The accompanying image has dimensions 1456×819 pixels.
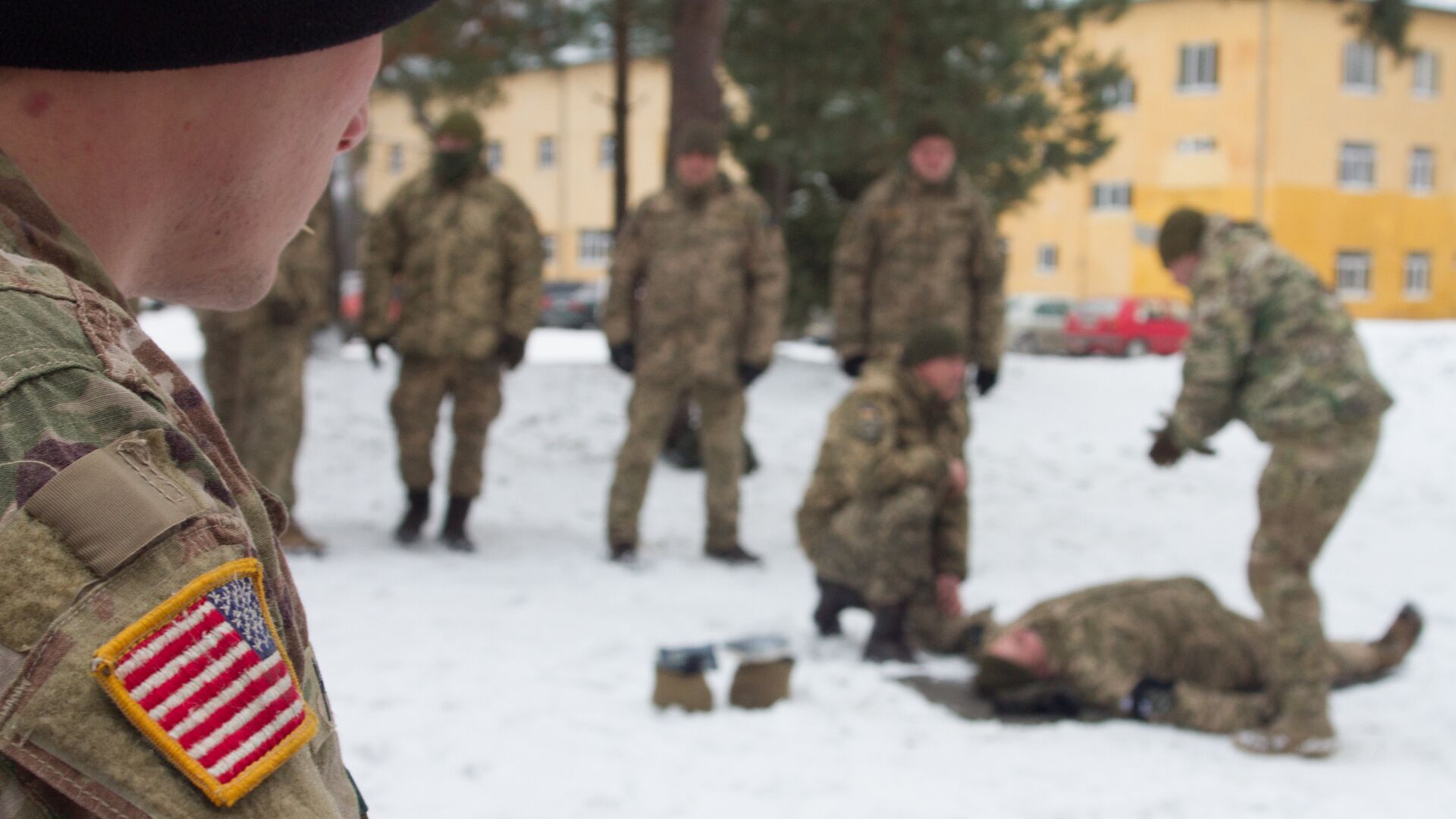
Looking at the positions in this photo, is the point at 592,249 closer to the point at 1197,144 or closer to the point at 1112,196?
the point at 1112,196

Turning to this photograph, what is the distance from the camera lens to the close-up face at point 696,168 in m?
6.68

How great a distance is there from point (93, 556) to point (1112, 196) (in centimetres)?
3374

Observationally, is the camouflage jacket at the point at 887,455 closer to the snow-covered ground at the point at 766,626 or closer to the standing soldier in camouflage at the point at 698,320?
the snow-covered ground at the point at 766,626

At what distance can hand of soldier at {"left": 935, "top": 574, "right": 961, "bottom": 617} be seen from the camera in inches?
215

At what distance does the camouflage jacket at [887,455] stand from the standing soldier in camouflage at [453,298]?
1.72 metres

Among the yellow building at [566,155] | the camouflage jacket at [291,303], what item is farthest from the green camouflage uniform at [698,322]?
the yellow building at [566,155]

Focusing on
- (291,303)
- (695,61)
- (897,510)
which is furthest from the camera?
(695,61)

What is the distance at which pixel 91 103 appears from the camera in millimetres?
721

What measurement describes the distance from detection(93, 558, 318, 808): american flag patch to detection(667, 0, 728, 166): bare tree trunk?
8.87 metres

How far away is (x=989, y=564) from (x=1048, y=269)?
88.9ft

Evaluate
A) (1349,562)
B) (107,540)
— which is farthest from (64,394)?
(1349,562)

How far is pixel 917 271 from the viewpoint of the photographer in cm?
665

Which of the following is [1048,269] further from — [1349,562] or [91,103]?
[91,103]

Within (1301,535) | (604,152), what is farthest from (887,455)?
(604,152)
